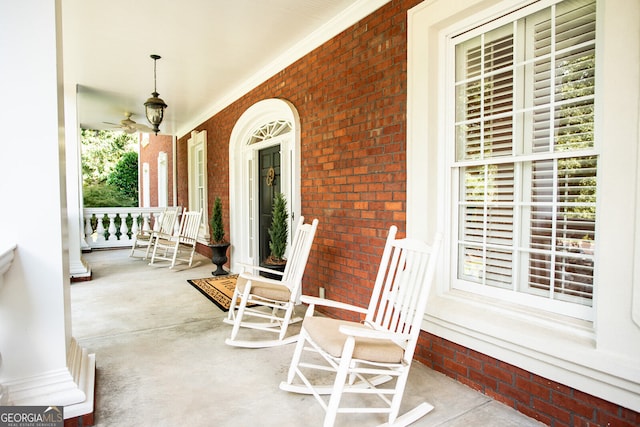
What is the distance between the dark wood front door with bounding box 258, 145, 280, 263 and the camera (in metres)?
5.03

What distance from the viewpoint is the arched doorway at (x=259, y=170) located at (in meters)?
4.45

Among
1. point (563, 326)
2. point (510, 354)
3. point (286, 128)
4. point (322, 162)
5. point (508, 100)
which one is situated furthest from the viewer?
point (286, 128)

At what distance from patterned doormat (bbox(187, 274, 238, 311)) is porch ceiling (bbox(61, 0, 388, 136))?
2.87 m

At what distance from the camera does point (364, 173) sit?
3148mm

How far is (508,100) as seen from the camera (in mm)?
2193

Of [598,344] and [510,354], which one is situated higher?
[598,344]

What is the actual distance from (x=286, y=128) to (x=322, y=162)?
1.24 metres

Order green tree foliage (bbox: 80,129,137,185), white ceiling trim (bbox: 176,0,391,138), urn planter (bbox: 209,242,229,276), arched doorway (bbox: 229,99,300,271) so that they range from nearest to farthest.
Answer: white ceiling trim (bbox: 176,0,391,138) → arched doorway (bbox: 229,99,300,271) → urn planter (bbox: 209,242,229,276) → green tree foliage (bbox: 80,129,137,185)

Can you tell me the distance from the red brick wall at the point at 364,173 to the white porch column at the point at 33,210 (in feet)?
7.02

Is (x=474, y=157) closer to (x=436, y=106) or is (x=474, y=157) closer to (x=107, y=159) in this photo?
(x=436, y=106)

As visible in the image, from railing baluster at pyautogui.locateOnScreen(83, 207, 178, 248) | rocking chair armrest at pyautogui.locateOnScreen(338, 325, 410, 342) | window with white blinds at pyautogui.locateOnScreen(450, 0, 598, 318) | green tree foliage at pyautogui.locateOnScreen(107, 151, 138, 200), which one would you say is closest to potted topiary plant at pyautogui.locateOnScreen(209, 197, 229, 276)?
railing baluster at pyautogui.locateOnScreen(83, 207, 178, 248)

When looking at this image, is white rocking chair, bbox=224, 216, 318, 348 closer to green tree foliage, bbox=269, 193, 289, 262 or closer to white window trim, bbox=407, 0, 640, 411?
green tree foliage, bbox=269, 193, 289, 262

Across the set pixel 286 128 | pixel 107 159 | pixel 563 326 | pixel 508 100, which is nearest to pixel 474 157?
pixel 508 100

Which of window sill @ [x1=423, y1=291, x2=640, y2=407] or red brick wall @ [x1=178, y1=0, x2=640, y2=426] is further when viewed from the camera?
red brick wall @ [x1=178, y1=0, x2=640, y2=426]
